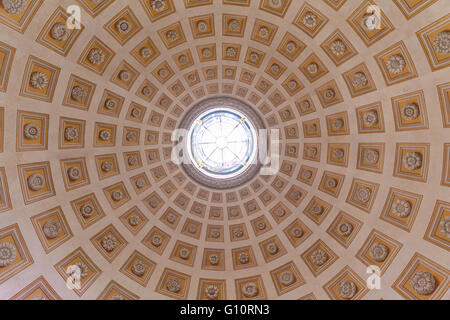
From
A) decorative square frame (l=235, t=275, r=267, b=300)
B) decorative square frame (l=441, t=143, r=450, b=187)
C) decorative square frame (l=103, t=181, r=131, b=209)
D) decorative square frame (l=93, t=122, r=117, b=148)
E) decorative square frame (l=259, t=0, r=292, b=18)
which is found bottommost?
decorative square frame (l=235, t=275, r=267, b=300)

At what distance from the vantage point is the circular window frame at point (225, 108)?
22031 millimetres

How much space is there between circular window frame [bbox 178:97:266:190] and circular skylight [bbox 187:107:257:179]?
14.0 inches

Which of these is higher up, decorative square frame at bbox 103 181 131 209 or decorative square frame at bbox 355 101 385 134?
decorative square frame at bbox 355 101 385 134

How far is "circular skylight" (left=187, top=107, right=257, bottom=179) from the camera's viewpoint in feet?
76.7

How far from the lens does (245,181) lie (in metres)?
22.7

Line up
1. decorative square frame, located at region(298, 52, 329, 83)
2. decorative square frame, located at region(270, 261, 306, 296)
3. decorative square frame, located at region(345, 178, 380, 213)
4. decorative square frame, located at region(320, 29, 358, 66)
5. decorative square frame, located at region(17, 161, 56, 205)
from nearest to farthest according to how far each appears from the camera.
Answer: decorative square frame, located at region(320, 29, 358, 66), decorative square frame, located at region(17, 161, 56, 205), decorative square frame, located at region(298, 52, 329, 83), decorative square frame, located at region(345, 178, 380, 213), decorative square frame, located at region(270, 261, 306, 296)

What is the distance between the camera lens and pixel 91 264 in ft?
62.4

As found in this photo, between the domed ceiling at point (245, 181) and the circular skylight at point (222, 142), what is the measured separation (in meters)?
1.68

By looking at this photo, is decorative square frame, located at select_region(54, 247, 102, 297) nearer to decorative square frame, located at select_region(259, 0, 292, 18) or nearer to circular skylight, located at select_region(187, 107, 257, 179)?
circular skylight, located at select_region(187, 107, 257, 179)

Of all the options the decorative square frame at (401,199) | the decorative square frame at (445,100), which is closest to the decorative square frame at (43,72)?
the decorative square frame at (445,100)

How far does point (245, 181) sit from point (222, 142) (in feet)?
18.0

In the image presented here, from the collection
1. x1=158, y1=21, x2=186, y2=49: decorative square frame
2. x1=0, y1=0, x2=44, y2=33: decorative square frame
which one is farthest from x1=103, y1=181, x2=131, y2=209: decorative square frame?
x1=0, y1=0, x2=44, y2=33: decorative square frame

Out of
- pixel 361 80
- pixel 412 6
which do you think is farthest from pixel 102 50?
pixel 412 6

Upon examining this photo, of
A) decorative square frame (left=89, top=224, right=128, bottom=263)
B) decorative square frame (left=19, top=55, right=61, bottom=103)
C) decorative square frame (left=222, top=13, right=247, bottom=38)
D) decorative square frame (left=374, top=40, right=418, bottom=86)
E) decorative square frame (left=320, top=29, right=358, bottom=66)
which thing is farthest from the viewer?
decorative square frame (left=89, top=224, right=128, bottom=263)
